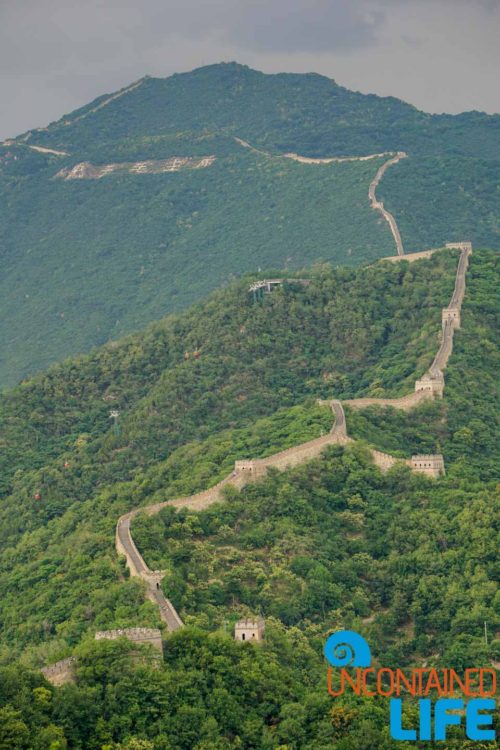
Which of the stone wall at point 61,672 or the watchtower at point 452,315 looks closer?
the stone wall at point 61,672

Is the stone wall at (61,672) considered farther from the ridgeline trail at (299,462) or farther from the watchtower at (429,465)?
the watchtower at (429,465)

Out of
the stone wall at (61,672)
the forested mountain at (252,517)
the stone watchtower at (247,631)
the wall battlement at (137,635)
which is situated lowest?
the forested mountain at (252,517)

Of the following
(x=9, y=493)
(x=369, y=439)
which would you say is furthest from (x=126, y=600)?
(x=9, y=493)

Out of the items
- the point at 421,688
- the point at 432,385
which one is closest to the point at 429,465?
the point at 432,385

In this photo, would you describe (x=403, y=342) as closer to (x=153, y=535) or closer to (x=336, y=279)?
(x=336, y=279)

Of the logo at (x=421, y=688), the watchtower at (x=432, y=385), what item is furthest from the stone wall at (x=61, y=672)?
the watchtower at (x=432, y=385)

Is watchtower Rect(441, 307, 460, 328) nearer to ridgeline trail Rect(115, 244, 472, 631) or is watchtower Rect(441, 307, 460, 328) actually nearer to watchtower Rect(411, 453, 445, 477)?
ridgeline trail Rect(115, 244, 472, 631)

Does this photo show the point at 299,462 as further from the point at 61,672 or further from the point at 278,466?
the point at 61,672

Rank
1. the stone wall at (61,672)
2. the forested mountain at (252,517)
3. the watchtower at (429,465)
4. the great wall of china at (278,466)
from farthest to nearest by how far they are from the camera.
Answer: the watchtower at (429,465) < the great wall of china at (278,466) < the forested mountain at (252,517) < the stone wall at (61,672)
